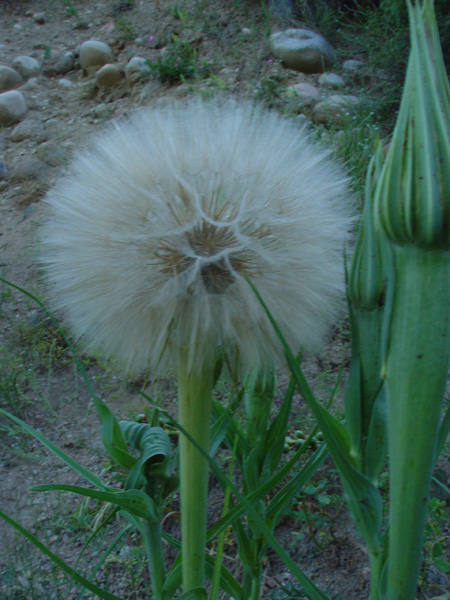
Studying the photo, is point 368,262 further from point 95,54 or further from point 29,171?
point 95,54

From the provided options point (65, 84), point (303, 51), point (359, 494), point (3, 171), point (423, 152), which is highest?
point (423, 152)

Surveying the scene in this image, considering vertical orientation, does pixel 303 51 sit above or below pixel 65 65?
above

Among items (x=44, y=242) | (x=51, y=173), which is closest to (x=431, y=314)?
(x=44, y=242)

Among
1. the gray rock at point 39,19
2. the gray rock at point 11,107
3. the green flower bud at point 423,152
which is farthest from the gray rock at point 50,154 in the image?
the green flower bud at point 423,152

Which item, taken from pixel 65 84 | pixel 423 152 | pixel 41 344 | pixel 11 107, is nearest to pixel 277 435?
pixel 423 152

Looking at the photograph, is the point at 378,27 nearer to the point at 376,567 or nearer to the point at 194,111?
the point at 194,111

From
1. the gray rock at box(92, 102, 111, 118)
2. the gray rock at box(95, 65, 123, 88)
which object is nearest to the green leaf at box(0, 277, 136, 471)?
the gray rock at box(92, 102, 111, 118)
